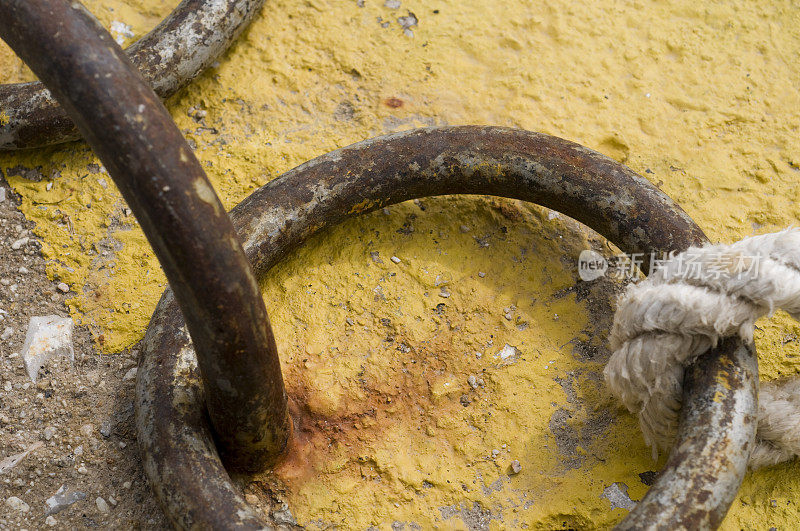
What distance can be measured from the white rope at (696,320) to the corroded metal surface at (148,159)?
2.72ft

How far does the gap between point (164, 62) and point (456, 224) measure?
103 centimetres

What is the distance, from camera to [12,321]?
1.94 m

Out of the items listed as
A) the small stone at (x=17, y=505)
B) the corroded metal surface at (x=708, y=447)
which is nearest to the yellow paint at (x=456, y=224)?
the corroded metal surface at (x=708, y=447)

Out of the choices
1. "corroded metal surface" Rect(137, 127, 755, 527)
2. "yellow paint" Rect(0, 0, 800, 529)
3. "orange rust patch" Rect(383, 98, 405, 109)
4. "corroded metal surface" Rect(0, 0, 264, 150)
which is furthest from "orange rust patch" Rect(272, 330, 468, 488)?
"corroded metal surface" Rect(0, 0, 264, 150)

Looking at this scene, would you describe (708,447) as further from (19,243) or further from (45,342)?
(19,243)

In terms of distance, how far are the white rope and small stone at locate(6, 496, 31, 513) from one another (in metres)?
1.35

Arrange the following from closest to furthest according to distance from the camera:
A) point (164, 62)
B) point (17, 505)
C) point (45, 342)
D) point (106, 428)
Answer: point (17, 505) → point (106, 428) → point (45, 342) → point (164, 62)

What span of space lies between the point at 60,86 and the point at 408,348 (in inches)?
41.9

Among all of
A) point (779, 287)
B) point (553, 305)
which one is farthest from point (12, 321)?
point (779, 287)

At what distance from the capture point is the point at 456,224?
213 centimetres

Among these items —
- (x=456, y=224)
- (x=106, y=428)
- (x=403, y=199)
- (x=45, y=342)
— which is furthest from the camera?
(x=456, y=224)

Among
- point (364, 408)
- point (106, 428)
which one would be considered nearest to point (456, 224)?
point (364, 408)

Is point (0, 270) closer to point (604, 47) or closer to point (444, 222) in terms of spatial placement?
point (444, 222)

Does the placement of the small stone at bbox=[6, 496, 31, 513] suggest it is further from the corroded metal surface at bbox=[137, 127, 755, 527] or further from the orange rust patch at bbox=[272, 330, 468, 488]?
the orange rust patch at bbox=[272, 330, 468, 488]
